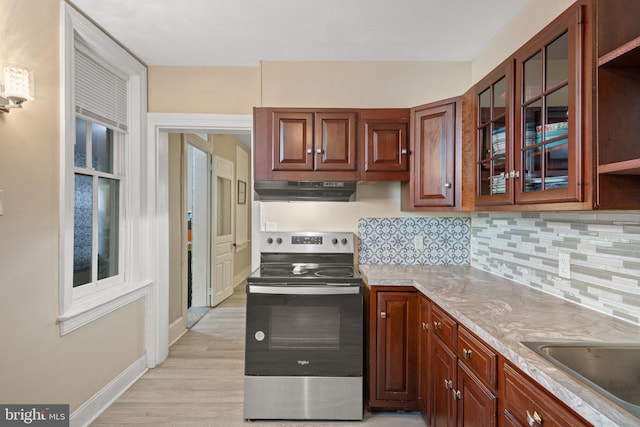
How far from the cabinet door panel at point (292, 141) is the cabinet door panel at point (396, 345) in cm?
110

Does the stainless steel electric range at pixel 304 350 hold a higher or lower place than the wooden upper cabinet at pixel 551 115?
lower

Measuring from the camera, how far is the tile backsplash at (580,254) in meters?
1.38

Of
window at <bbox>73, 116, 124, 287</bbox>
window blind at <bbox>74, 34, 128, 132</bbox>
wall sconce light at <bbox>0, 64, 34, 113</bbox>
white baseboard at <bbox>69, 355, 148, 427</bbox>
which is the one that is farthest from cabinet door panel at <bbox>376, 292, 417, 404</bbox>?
window blind at <bbox>74, 34, 128, 132</bbox>

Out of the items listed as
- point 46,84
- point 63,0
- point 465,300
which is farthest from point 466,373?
point 63,0

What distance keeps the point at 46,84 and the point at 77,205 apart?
0.74m

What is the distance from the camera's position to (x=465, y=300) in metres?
1.70

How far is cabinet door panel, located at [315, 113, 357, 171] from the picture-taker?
2.55 meters

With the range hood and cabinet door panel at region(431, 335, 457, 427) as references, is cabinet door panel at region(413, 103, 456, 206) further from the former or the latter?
cabinet door panel at region(431, 335, 457, 427)

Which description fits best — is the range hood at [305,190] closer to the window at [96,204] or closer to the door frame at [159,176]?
the door frame at [159,176]

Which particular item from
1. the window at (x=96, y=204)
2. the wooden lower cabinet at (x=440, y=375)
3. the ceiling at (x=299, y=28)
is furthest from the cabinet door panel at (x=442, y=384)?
the window at (x=96, y=204)

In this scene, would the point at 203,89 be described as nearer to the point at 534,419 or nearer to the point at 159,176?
the point at 159,176

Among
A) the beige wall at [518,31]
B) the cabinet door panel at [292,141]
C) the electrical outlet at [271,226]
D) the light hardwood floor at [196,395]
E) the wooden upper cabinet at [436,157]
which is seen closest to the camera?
the beige wall at [518,31]

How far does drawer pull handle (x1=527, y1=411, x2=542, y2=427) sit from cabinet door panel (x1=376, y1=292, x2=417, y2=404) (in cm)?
114

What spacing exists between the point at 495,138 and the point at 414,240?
1.15 metres
